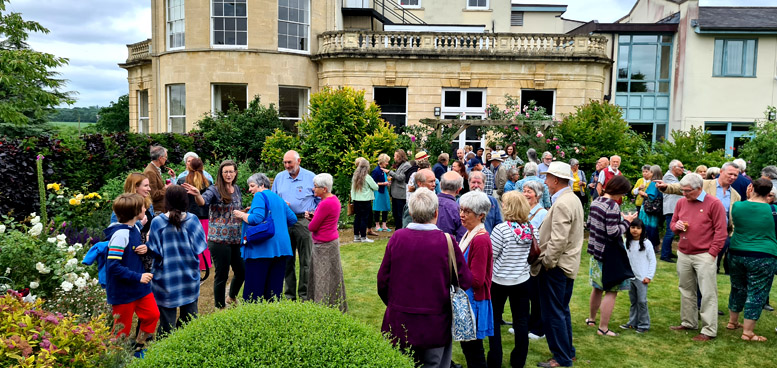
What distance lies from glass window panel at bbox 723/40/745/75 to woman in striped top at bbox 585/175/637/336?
21.0 m

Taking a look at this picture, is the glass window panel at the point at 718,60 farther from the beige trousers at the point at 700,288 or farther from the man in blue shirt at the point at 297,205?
the man in blue shirt at the point at 297,205

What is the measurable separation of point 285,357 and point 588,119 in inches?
530

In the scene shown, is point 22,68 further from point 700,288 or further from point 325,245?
point 700,288

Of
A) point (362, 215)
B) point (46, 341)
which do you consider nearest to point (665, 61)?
point (362, 215)

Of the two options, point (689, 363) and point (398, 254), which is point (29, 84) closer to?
point (398, 254)

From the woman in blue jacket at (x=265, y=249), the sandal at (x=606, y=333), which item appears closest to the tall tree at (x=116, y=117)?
the woman in blue jacket at (x=265, y=249)

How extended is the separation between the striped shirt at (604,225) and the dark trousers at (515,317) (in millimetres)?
1384

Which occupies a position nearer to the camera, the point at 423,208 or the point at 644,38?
the point at 423,208

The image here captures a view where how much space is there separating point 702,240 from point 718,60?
20.7 metres

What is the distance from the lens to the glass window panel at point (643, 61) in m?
24.0

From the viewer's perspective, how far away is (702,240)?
6.29 metres

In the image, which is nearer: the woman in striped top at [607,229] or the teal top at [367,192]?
the woman in striped top at [607,229]

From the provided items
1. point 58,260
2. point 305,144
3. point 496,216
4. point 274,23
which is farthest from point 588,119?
point 58,260

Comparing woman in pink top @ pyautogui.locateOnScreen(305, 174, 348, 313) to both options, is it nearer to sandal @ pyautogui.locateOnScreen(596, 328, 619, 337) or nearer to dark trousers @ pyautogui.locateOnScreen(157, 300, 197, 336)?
dark trousers @ pyautogui.locateOnScreen(157, 300, 197, 336)
